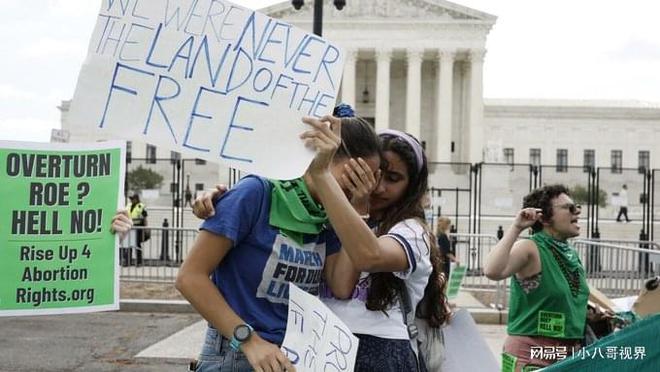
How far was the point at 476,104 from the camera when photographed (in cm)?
6531

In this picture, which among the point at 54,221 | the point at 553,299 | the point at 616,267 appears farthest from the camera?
the point at 616,267

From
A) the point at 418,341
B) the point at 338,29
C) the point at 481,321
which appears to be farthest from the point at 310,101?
the point at 338,29

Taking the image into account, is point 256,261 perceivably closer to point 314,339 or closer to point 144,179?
point 314,339

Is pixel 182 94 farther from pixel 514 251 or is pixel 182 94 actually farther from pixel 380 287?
pixel 514 251

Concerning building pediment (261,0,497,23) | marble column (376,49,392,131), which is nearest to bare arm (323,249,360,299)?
marble column (376,49,392,131)

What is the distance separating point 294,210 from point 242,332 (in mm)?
371

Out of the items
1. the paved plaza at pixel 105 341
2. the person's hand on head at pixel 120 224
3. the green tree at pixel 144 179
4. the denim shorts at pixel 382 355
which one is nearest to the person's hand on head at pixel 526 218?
the denim shorts at pixel 382 355

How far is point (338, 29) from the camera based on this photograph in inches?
2562

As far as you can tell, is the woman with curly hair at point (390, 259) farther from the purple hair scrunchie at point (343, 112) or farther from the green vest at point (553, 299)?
the green vest at point (553, 299)

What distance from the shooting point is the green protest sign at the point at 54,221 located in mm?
2980

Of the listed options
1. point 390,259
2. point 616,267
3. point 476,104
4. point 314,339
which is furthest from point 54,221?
point 476,104

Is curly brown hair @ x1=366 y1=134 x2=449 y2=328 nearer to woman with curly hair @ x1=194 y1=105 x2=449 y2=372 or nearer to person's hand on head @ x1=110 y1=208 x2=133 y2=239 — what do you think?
woman with curly hair @ x1=194 y1=105 x2=449 y2=372

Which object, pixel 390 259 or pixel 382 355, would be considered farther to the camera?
pixel 382 355

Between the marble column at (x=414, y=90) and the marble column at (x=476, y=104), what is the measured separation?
Answer: 4.13 m
